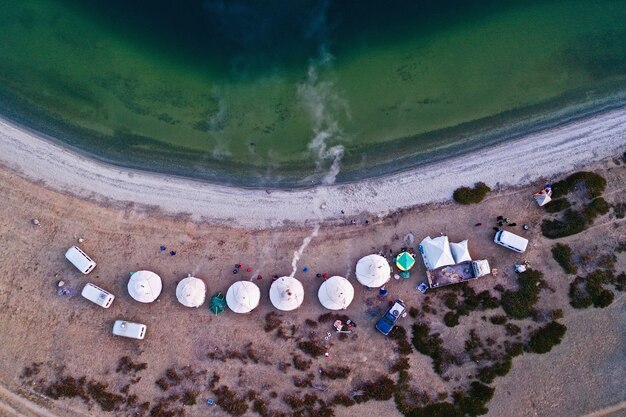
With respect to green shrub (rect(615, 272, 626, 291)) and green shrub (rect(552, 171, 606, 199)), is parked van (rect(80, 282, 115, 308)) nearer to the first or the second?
green shrub (rect(552, 171, 606, 199))

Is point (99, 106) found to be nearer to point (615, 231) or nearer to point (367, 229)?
point (367, 229)

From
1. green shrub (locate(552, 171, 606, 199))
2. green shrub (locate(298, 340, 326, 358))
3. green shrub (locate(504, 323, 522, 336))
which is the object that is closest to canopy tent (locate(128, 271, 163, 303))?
green shrub (locate(298, 340, 326, 358))

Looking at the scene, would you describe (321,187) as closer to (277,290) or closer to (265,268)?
(265,268)

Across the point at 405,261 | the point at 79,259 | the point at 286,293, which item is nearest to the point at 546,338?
the point at 405,261

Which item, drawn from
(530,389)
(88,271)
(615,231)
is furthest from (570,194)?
(88,271)

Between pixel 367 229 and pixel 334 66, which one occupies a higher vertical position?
pixel 334 66

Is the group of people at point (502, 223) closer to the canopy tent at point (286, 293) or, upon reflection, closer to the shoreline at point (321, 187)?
the shoreline at point (321, 187)

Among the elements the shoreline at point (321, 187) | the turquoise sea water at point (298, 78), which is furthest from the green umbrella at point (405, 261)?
the turquoise sea water at point (298, 78)

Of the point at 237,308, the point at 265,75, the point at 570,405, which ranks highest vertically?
the point at 265,75
